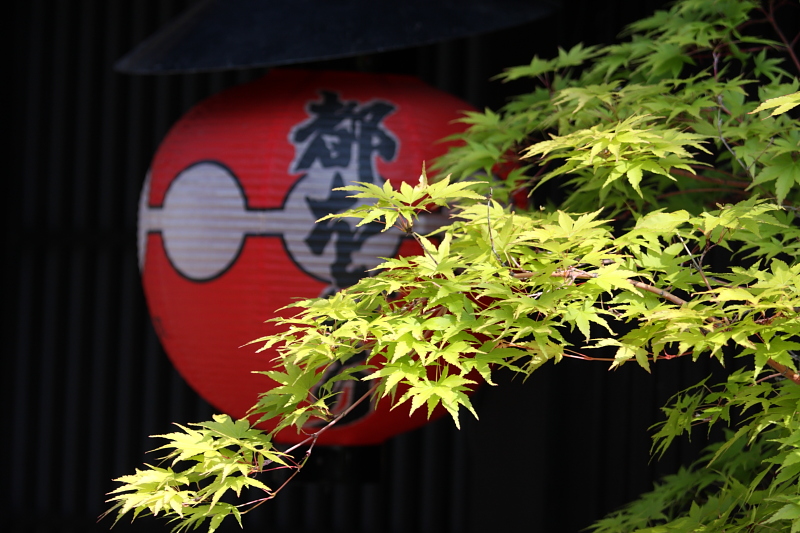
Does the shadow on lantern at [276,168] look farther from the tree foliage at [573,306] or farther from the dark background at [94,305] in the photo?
the dark background at [94,305]

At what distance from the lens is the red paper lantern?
2006 mm

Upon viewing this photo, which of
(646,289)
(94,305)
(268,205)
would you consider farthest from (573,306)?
(94,305)

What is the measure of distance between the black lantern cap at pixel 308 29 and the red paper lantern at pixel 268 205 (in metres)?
0.11

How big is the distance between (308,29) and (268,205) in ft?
1.32

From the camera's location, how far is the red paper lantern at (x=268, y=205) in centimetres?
201

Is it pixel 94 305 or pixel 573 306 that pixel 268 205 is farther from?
pixel 94 305

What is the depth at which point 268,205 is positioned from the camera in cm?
200

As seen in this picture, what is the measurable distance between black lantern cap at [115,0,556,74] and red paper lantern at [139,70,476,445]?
0.11m

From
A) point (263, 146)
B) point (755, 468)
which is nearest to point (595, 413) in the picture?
point (755, 468)

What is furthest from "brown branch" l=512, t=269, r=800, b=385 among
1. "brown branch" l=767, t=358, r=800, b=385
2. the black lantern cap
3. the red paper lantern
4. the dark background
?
the dark background

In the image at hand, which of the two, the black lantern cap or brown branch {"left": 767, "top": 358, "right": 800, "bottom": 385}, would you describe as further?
the black lantern cap

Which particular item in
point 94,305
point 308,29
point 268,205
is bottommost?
point 94,305

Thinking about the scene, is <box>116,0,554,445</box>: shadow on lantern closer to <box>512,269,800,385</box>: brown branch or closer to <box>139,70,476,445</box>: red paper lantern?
<box>139,70,476,445</box>: red paper lantern

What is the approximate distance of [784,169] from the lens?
1.44m
